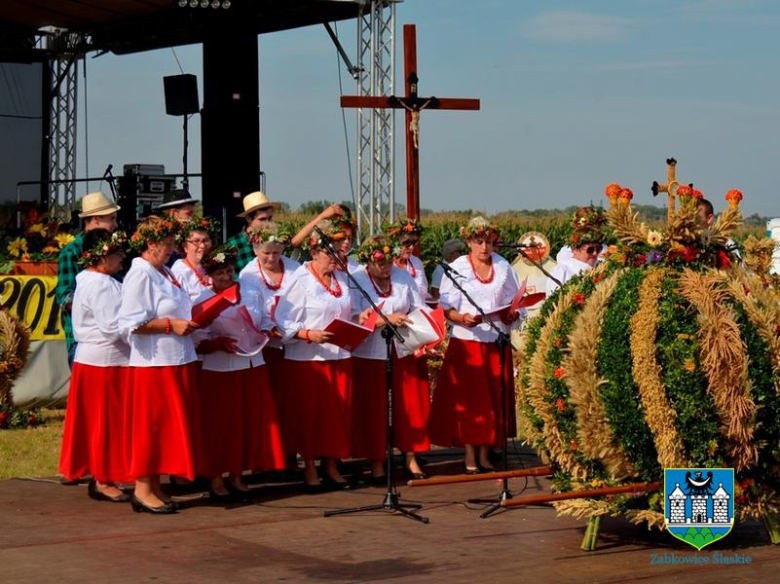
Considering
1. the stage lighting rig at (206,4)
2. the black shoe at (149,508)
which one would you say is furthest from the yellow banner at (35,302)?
the stage lighting rig at (206,4)

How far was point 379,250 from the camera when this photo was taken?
31.1 ft

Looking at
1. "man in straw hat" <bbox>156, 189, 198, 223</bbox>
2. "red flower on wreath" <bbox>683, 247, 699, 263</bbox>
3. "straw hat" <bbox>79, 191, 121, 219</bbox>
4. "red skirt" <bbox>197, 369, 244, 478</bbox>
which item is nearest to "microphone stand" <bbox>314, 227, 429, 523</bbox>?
"red skirt" <bbox>197, 369, 244, 478</bbox>

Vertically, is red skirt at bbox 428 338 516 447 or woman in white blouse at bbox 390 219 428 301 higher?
woman in white blouse at bbox 390 219 428 301

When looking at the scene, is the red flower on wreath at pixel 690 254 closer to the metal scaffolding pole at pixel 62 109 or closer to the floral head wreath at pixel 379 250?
the floral head wreath at pixel 379 250

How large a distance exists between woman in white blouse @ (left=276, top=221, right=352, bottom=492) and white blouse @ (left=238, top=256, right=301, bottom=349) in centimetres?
5

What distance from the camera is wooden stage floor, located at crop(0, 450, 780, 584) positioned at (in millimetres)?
6551

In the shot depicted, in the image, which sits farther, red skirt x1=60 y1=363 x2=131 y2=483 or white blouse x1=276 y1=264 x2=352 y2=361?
white blouse x1=276 y1=264 x2=352 y2=361

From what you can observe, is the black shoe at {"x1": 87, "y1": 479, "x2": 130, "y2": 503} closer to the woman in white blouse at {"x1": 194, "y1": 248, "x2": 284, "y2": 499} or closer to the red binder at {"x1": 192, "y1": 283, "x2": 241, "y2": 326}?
the woman in white blouse at {"x1": 194, "y1": 248, "x2": 284, "y2": 499}

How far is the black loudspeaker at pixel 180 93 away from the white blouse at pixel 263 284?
40.7 ft

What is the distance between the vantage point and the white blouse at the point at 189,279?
28.5 ft

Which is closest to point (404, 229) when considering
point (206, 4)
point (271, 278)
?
point (271, 278)

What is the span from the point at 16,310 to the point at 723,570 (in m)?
8.15

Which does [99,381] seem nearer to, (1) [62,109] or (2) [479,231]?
(2) [479,231]

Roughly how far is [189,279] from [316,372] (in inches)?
46.5
